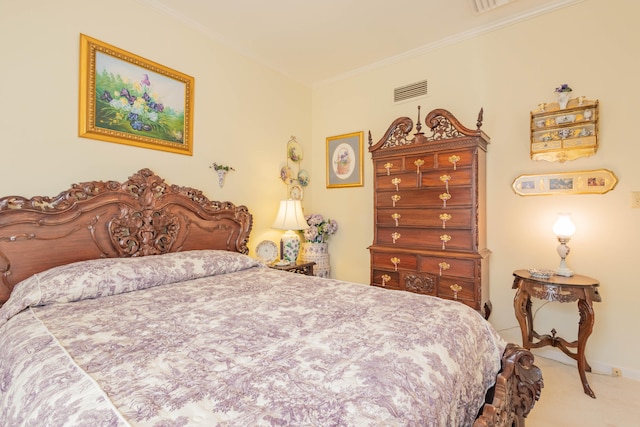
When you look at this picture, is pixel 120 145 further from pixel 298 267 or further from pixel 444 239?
pixel 444 239

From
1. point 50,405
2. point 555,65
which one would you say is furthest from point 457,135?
point 50,405

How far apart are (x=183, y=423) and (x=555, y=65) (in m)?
3.28

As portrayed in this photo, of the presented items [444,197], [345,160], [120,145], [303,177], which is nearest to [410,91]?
[345,160]

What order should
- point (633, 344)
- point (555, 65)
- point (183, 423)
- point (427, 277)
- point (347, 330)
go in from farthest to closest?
point (427, 277) < point (555, 65) < point (633, 344) < point (347, 330) < point (183, 423)

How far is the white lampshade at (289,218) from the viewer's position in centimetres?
309

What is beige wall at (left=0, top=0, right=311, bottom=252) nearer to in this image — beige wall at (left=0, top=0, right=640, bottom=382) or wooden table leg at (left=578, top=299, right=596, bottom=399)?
beige wall at (left=0, top=0, right=640, bottom=382)

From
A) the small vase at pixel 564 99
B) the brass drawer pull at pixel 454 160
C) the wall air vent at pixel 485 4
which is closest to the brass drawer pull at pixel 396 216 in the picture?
the brass drawer pull at pixel 454 160

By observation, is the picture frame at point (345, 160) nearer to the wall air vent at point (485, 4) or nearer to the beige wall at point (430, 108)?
the beige wall at point (430, 108)

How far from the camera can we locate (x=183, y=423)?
2.00 ft

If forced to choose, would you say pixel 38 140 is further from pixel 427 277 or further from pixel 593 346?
pixel 593 346

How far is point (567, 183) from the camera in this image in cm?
234

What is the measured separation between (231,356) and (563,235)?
96.1 inches

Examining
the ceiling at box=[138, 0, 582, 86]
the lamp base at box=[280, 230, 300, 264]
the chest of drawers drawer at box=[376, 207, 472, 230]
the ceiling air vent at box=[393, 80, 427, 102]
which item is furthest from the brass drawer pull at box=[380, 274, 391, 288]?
the ceiling at box=[138, 0, 582, 86]

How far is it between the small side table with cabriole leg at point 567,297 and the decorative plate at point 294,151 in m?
2.56
